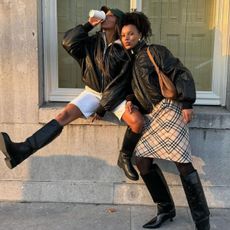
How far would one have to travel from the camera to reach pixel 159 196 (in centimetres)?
386

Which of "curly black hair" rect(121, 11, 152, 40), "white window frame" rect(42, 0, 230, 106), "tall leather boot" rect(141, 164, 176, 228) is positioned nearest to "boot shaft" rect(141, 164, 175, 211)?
"tall leather boot" rect(141, 164, 176, 228)

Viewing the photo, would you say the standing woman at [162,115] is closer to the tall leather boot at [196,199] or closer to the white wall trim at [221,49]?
the tall leather boot at [196,199]

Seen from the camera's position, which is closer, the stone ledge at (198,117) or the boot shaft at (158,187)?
the boot shaft at (158,187)

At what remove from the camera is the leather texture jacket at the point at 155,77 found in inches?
137

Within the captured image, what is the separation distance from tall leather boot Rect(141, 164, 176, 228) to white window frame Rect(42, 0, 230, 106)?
0.99 m

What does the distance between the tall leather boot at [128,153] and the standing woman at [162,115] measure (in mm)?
163

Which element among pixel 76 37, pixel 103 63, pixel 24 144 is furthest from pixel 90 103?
pixel 24 144

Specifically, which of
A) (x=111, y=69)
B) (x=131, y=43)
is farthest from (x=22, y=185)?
(x=131, y=43)

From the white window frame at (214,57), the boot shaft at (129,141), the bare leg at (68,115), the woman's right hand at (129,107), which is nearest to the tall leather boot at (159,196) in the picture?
the boot shaft at (129,141)

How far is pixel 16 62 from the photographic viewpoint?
13.7ft

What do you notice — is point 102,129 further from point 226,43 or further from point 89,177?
point 226,43

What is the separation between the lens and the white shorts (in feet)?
12.8

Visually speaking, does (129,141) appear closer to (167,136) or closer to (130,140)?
Result: (130,140)

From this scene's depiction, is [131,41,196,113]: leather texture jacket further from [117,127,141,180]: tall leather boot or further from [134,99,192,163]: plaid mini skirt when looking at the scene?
[117,127,141,180]: tall leather boot
